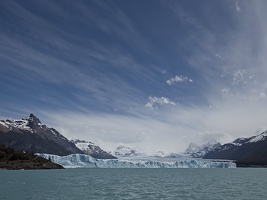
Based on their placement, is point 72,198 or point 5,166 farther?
point 5,166

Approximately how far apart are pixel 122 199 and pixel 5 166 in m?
170

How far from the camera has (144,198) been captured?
149 feet

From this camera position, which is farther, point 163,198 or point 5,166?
point 5,166

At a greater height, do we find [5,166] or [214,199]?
[5,166]

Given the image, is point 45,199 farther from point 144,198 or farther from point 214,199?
point 214,199

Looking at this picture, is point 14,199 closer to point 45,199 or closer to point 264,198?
point 45,199

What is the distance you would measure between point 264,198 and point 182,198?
11365mm

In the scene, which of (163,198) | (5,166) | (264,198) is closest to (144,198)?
(163,198)

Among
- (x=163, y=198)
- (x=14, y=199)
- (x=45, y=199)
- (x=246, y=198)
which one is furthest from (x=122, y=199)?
(x=246, y=198)

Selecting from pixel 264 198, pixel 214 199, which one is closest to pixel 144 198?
pixel 214 199

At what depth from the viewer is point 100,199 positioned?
145 feet

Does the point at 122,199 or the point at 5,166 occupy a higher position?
the point at 5,166

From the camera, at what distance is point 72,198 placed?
45656mm

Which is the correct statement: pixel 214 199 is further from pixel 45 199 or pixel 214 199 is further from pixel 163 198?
pixel 45 199
